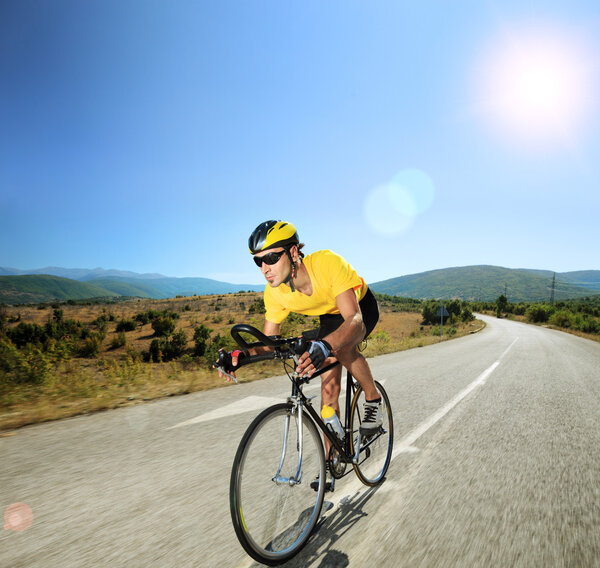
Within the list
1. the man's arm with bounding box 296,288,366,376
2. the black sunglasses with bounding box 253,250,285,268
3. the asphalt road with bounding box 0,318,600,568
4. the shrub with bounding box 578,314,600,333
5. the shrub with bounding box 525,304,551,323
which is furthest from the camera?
the shrub with bounding box 525,304,551,323

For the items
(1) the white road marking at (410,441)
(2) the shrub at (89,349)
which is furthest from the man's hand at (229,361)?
(2) the shrub at (89,349)

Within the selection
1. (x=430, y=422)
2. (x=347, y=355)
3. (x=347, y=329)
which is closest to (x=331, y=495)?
(x=347, y=355)

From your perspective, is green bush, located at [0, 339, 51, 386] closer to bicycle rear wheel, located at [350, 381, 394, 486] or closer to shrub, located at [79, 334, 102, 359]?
bicycle rear wheel, located at [350, 381, 394, 486]

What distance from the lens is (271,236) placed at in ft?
7.02

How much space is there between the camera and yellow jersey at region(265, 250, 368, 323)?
90.4 inches

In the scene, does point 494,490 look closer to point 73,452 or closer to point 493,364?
point 73,452

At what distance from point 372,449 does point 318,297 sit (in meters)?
1.88

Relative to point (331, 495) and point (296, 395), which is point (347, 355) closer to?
point (296, 395)

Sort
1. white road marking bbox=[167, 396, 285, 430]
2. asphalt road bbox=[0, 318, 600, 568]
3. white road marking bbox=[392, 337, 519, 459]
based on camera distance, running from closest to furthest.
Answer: asphalt road bbox=[0, 318, 600, 568]
white road marking bbox=[392, 337, 519, 459]
white road marking bbox=[167, 396, 285, 430]

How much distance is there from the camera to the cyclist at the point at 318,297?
2.11 meters

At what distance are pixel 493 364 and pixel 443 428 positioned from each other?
764 centimetres

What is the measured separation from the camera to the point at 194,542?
78.5 inches

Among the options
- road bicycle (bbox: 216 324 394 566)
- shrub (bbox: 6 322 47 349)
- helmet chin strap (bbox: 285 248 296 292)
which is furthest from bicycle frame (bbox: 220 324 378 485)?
shrub (bbox: 6 322 47 349)

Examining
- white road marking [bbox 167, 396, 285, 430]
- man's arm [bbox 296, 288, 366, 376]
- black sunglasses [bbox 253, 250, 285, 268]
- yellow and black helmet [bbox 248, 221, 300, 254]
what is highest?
yellow and black helmet [bbox 248, 221, 300, 254]
